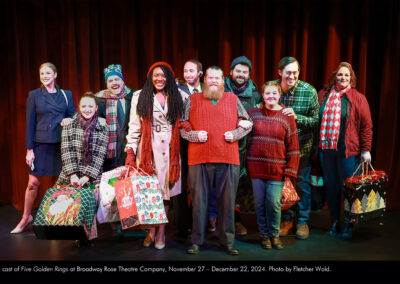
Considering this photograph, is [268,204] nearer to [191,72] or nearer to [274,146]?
[274,146]

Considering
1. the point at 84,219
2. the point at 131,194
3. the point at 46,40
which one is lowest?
the point at 84,219

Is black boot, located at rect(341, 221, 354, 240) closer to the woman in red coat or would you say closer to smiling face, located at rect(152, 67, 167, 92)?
the woman in red coat

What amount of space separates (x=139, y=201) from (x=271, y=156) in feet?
4.17

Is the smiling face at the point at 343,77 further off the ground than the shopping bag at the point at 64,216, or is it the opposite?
the smiling face at the point at 343,77

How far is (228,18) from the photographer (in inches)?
189

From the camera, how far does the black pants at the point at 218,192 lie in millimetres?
3139

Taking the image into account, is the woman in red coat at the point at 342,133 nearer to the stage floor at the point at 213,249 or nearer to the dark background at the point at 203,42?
the stage floor at the point at 213,249

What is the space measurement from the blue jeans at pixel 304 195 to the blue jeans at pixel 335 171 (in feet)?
0.60

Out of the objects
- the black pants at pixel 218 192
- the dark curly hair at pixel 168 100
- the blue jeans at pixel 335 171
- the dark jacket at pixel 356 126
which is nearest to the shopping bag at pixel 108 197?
the dark curly hair at pixel 168 100

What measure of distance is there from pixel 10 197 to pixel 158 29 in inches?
128

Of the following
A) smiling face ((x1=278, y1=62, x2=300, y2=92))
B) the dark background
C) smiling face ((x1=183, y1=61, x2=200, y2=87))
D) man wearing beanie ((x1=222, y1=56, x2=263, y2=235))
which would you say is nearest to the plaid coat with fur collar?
smiling face ((x1=183, y1=61, x2=200, y2=87))
